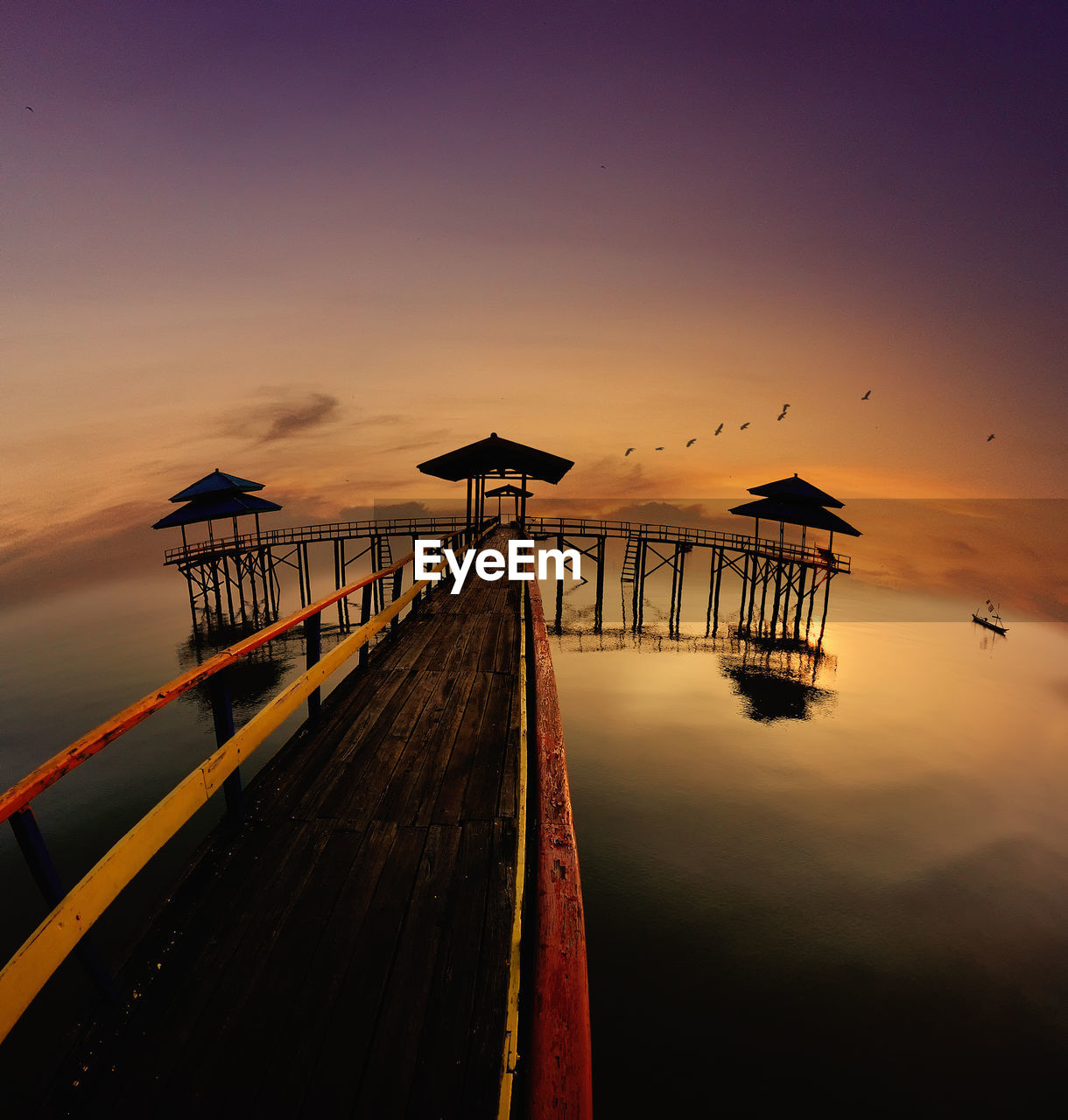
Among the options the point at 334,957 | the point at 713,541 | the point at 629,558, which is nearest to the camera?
the point at 334,957

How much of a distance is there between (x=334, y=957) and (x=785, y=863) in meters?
12.0

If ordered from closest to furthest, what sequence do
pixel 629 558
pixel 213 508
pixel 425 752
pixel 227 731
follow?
pixel 227 731 < pixel 425 752 < pixel 213 508 < pixel 629 558

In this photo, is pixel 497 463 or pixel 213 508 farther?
pixel 213 508

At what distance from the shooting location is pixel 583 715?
56.3 feet

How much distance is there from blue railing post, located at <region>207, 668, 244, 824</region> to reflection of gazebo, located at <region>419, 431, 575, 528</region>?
13.8m

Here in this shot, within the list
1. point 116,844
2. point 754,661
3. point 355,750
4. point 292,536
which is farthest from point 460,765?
point 292,536

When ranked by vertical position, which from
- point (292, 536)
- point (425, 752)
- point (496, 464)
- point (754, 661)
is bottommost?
point (754, 661)

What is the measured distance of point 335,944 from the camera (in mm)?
2096

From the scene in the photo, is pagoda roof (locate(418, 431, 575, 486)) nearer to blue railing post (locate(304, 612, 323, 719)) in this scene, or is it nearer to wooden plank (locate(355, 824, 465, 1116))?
blue railing post (locate(304, 612, 323, 719))

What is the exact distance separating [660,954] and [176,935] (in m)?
9.34

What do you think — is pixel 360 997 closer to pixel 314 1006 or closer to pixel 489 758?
pixel 314 1006

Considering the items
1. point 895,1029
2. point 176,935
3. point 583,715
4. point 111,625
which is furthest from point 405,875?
point 111,625

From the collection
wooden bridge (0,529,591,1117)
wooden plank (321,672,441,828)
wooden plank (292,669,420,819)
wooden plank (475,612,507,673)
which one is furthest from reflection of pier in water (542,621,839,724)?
wooden bridge (0,529,591,1117)

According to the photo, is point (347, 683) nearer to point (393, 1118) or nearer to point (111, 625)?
point (393, 1118)
